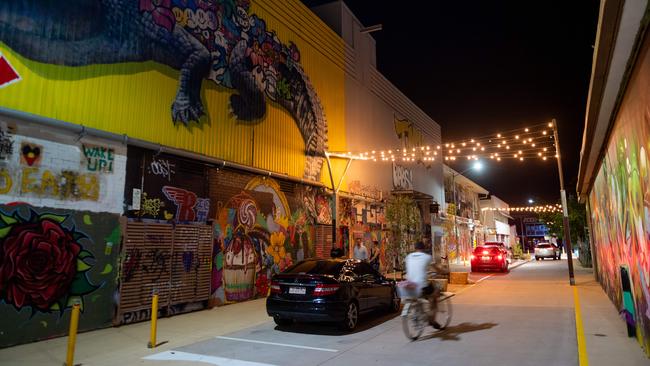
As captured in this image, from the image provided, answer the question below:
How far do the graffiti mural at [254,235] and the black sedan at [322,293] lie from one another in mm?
3782

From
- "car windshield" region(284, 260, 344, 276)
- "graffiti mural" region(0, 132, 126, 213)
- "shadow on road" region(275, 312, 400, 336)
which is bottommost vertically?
"shadow on road" region(275, 312, 400, 336)

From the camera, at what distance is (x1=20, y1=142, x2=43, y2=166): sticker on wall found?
836cm

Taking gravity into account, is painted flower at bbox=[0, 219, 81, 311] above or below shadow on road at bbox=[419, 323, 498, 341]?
above

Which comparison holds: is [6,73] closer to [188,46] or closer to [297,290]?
[188,46]

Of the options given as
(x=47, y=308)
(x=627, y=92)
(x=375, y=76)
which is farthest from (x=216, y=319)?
(x=375, y=76)

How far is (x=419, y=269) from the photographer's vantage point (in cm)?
855

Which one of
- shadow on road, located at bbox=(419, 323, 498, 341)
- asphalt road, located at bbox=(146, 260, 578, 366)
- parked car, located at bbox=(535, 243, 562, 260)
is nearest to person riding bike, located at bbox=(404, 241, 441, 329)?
shadow on road, located at bbox=(419, 323, 498, 341)

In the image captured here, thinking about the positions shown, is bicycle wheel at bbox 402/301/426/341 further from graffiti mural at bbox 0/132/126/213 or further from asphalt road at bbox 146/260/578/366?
graffiti mural at bbox 0/132/126/213

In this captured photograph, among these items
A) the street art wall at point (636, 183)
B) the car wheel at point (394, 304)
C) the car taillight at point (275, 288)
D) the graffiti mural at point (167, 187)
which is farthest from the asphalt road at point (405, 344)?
the graffiti mural at point (167, 187)

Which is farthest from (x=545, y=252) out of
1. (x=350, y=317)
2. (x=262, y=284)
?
(x=350, y=317)

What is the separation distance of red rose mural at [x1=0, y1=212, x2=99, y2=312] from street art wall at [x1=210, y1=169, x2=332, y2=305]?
13.1 feet

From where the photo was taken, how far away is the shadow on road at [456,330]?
8328mm

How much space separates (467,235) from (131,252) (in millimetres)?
38535

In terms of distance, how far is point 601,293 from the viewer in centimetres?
1429
